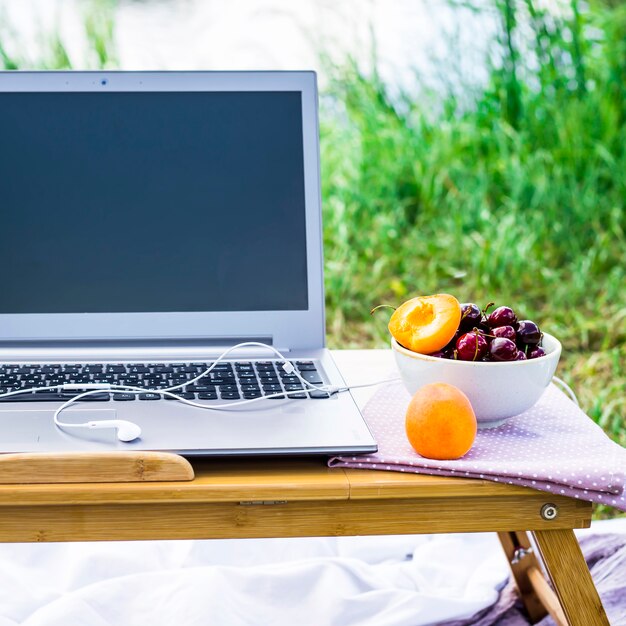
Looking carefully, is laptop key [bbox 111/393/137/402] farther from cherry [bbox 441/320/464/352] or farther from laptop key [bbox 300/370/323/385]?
cherry [bbox 441/320/464/352]

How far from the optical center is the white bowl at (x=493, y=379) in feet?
3.01

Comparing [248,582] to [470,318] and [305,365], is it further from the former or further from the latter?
[470,318]

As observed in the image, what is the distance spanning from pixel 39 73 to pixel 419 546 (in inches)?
39.2

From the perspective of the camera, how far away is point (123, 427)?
2.79 ft

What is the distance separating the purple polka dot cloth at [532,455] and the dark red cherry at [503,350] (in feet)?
0.28

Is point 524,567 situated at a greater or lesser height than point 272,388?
lesser

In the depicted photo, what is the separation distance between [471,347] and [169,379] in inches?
13.6

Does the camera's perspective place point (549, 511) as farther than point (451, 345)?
No

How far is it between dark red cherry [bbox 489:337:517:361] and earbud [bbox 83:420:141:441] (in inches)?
14.8

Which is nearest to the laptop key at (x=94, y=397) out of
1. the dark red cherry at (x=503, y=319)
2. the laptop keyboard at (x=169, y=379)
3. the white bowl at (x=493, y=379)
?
the laptop keyboard at (x=169, y=379)

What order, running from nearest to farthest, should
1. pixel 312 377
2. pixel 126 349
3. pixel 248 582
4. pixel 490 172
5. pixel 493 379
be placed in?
pixel 493 379, pixel 312 377, pixel 126 349, pixel 248 582, pixel 490 172

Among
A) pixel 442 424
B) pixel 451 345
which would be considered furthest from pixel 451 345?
pixel 442 424

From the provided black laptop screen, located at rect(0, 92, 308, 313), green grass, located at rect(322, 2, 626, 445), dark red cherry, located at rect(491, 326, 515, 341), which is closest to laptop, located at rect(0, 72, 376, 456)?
black laptop screen, located at rect(0, 92, 308, 313)

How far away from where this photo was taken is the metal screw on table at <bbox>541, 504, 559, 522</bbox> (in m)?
0.84
